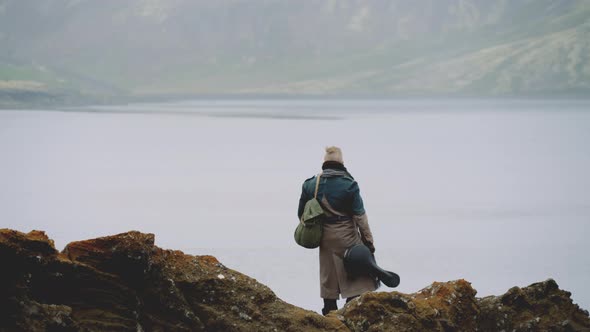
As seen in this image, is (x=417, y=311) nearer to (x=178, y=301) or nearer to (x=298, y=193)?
(x=178, y=301)

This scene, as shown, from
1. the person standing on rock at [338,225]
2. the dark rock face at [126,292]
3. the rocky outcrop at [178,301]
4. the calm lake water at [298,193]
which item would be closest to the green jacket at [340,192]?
the person standing on rock at [338,225]

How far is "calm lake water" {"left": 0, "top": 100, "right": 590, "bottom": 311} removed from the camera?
2127 cm

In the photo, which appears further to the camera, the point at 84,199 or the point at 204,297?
the point at 84,199

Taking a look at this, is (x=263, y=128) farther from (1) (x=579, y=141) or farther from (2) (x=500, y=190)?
(2) (x=500, y=190)

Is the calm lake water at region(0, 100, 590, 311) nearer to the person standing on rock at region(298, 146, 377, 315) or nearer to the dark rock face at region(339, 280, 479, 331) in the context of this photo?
the person standing on rock at region(298, 146, 377, 315)

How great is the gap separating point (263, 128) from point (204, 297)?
238ft

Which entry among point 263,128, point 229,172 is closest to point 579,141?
point 263,128

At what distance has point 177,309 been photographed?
4672 millimetres

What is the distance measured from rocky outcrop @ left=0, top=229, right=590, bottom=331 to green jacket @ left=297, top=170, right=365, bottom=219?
1.16 meters

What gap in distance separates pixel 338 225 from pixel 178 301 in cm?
196

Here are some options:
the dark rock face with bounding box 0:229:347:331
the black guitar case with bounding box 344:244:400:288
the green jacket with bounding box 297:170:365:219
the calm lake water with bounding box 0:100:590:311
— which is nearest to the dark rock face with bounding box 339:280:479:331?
the dark rock face with bounding box 0:229:347:331

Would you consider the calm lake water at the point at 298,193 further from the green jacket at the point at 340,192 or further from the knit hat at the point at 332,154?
the knit hat at the point at 332,154

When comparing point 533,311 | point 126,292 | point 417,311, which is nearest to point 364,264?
point 417,311

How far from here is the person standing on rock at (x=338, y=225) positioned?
20.6 feet
